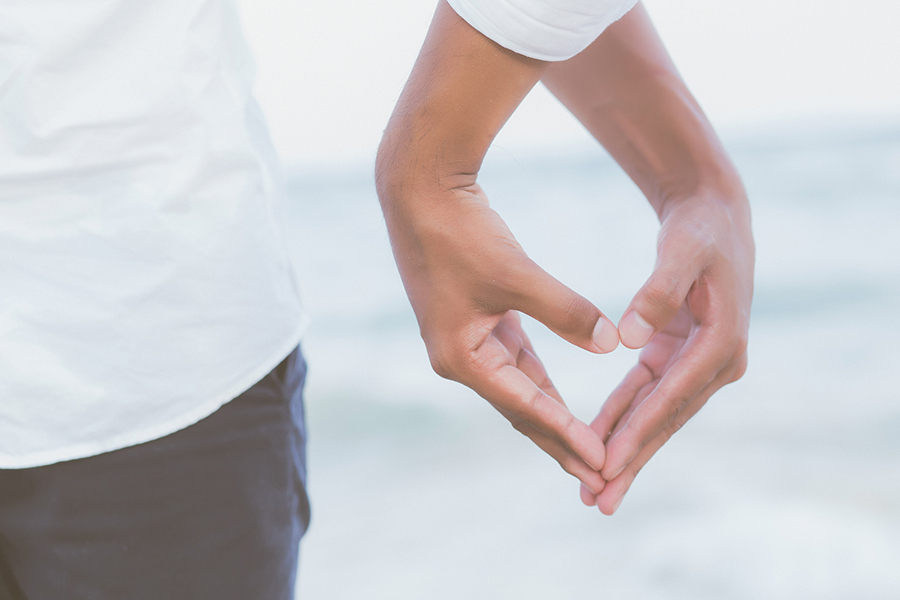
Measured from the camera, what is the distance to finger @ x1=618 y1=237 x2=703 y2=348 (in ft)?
2.64

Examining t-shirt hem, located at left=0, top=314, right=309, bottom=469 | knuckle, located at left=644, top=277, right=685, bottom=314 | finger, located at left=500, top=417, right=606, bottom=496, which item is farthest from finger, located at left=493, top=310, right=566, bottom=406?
t-shirt hem, located at left=0, top=314, right=309, bottom=469

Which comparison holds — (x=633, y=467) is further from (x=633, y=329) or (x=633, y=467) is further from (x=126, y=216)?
(x=126, y=216)

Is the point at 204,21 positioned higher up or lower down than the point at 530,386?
higher up

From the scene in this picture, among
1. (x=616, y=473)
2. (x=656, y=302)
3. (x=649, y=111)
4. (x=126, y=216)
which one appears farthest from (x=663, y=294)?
(x=126, y=216)

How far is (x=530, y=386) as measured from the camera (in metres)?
0.80

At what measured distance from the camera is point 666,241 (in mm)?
903

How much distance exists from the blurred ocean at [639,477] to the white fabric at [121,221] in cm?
35

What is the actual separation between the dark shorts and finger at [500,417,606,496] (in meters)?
0.38

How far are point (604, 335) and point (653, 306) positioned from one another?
0.23ft

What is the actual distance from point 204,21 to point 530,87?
403 mm

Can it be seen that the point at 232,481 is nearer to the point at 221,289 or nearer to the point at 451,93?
the point at 221,289

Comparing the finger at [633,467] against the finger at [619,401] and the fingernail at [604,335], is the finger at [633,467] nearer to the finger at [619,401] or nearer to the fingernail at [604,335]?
the finger at [619,401]

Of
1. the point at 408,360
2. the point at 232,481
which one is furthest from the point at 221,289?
the point at 408,360

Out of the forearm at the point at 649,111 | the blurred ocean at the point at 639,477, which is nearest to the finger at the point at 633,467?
the forearm at the point at 649,111
